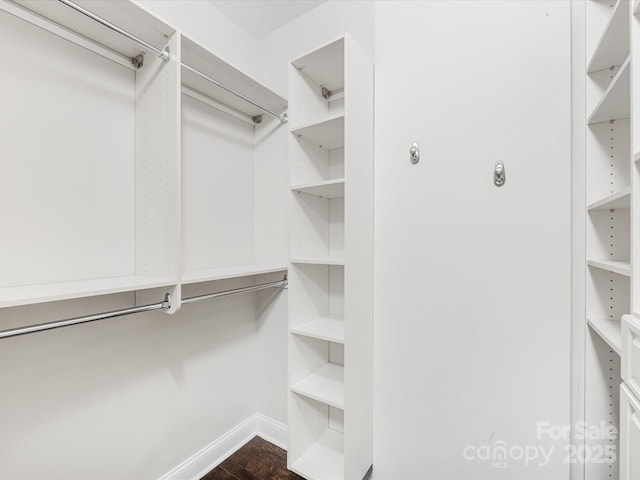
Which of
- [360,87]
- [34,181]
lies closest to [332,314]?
[360,87]

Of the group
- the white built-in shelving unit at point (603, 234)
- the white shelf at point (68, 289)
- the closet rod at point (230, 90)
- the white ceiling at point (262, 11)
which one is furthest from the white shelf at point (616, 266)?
the white ceiling at point (262, 11)

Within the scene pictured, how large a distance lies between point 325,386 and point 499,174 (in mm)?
1342

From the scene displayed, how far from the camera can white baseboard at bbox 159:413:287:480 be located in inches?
64.5

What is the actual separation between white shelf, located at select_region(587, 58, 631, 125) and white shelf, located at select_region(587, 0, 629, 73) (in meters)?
0.13

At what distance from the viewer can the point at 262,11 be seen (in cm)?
190

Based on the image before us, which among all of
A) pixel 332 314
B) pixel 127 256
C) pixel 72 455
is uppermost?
pixel 127 256

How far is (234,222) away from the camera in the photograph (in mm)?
1943

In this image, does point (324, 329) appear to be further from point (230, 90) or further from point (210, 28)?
point (210, 28)

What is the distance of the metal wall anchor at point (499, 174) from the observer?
129 centimetres

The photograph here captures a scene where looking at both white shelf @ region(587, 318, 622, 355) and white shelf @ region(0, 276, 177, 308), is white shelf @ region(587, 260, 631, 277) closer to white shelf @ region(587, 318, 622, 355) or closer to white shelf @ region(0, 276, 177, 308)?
white shelf @ region(587, 318, 622, 355)

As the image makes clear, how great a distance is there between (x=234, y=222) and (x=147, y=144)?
0.70 metres

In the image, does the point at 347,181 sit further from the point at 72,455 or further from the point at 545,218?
the point at 72,455

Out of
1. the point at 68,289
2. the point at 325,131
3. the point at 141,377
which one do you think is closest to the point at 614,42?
the point at 325,131

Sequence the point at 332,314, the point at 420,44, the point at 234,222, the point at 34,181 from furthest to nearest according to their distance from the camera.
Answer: the point at 234,222 → the point at 332,314 → the point at 420,44 → the point at 34,181
